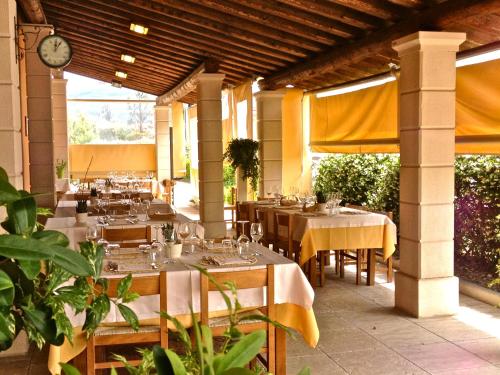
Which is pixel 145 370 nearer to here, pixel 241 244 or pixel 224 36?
pixel 241 244

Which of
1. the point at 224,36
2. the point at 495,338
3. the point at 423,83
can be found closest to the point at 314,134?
the point at 224,36

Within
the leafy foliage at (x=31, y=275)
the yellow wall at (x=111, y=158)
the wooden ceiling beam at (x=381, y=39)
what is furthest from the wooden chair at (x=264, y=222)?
the yellow wall at (x=111, y=158)

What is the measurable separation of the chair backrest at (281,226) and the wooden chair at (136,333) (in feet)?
9.91

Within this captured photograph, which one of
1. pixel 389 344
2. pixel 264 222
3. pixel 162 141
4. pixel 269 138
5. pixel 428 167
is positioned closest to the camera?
pixel 389 344

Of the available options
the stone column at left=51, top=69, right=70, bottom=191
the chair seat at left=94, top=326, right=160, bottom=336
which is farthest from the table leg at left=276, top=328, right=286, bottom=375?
the stone column at left=51, top=69, right=70, bottom=191

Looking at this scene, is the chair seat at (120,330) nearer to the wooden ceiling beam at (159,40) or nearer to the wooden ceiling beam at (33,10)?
the wooden ceiling beam at (33,10)

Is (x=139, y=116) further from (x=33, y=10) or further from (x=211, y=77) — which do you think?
(x=33, y=10)

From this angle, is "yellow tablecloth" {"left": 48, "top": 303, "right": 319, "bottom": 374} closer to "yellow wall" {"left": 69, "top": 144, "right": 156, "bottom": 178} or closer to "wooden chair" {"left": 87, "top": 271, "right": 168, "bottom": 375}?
"wooden chair" {"left": 87, "top": 271, "right": 168, "bottom": 375}

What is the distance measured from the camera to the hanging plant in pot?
34.2 ft

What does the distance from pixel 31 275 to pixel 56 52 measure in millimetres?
6738

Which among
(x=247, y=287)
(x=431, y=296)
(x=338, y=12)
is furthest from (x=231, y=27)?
(x=247, y=287)

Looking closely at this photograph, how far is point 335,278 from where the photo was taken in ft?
23.1

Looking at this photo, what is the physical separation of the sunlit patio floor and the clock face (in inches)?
167

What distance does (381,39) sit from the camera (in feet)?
20.0
